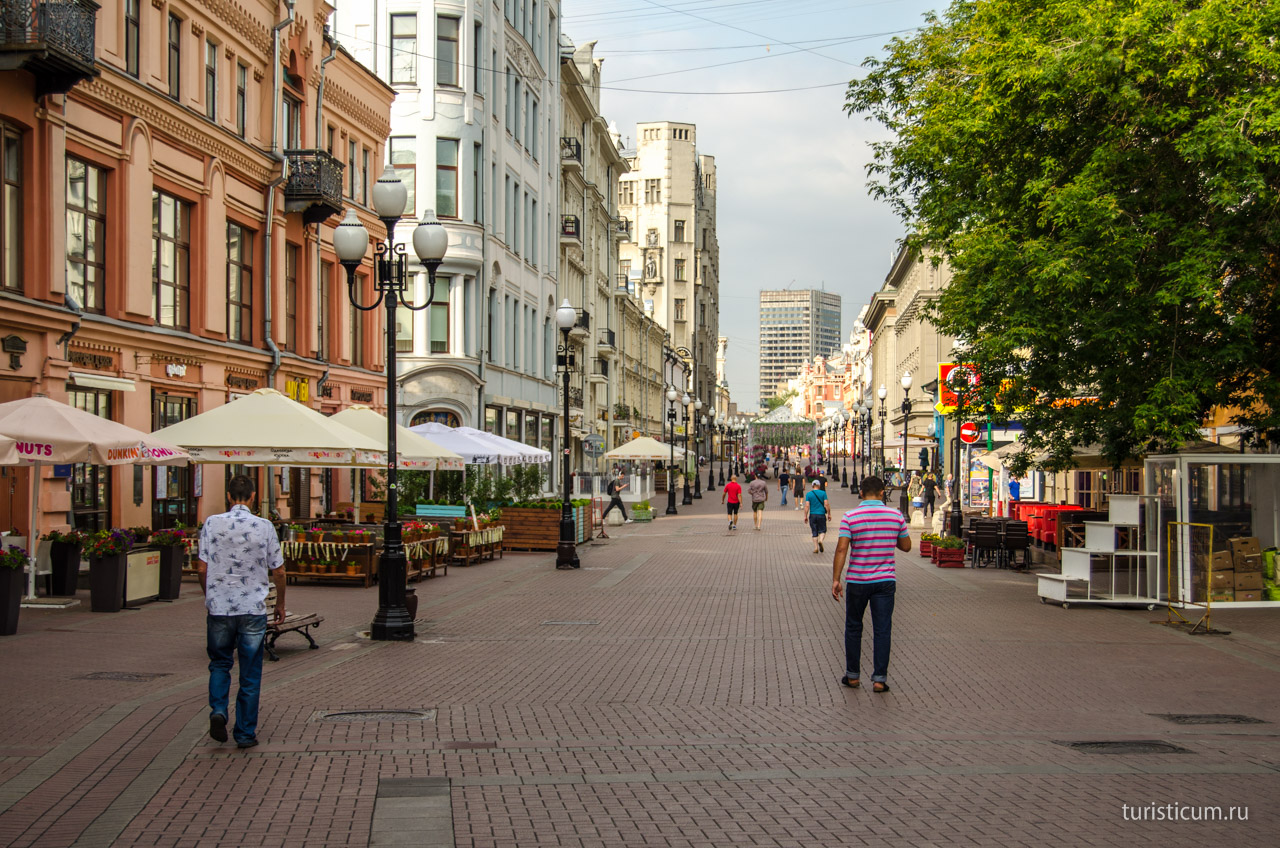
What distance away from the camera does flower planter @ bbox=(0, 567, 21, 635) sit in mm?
13141

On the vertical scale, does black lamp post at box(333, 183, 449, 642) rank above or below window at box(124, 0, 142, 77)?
below

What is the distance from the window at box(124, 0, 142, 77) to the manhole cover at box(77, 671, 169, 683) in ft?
46.1

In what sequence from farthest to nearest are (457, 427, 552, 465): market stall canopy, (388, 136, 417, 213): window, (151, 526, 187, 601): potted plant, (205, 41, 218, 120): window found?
(388, 136, 417, 213): window < (457, 427, 552, 465): market stall canopy < (205, 41, 218, 120): window < (151, 526, 187, 601): potted plant

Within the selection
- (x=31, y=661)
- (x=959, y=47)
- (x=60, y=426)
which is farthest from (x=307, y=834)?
(x=959, y=47)

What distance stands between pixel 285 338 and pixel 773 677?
67.8 ft

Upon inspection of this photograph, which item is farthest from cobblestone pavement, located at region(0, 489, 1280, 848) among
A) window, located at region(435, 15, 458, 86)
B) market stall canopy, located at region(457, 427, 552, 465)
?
window, located at region(435, 15, 458, 86)

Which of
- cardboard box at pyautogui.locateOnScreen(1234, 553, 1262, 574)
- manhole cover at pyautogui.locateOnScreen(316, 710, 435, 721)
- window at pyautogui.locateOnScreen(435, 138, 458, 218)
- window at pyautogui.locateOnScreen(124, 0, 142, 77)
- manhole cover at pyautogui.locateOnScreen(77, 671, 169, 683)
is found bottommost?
manhole cover at pyautogui.locateOnScreen(316, 710, 435, 721)

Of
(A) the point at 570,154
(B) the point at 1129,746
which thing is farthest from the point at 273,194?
(A) the point at 570,154

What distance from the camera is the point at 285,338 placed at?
2903cm

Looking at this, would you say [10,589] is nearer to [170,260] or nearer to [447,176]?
[170,260]

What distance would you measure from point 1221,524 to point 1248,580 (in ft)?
2.74

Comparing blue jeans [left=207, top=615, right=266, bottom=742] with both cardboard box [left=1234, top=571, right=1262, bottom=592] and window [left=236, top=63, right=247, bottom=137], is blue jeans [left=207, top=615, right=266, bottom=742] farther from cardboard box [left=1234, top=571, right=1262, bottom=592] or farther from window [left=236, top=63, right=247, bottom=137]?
window [left=236, top=63, right=247, bottom=137]

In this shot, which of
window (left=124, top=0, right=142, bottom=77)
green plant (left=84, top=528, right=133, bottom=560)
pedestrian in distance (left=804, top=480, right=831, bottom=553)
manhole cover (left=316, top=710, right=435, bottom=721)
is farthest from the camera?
pedestrian in distance (left=804, top=480, right=831, bottom=553)

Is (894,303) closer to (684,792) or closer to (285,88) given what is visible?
(285,88)
